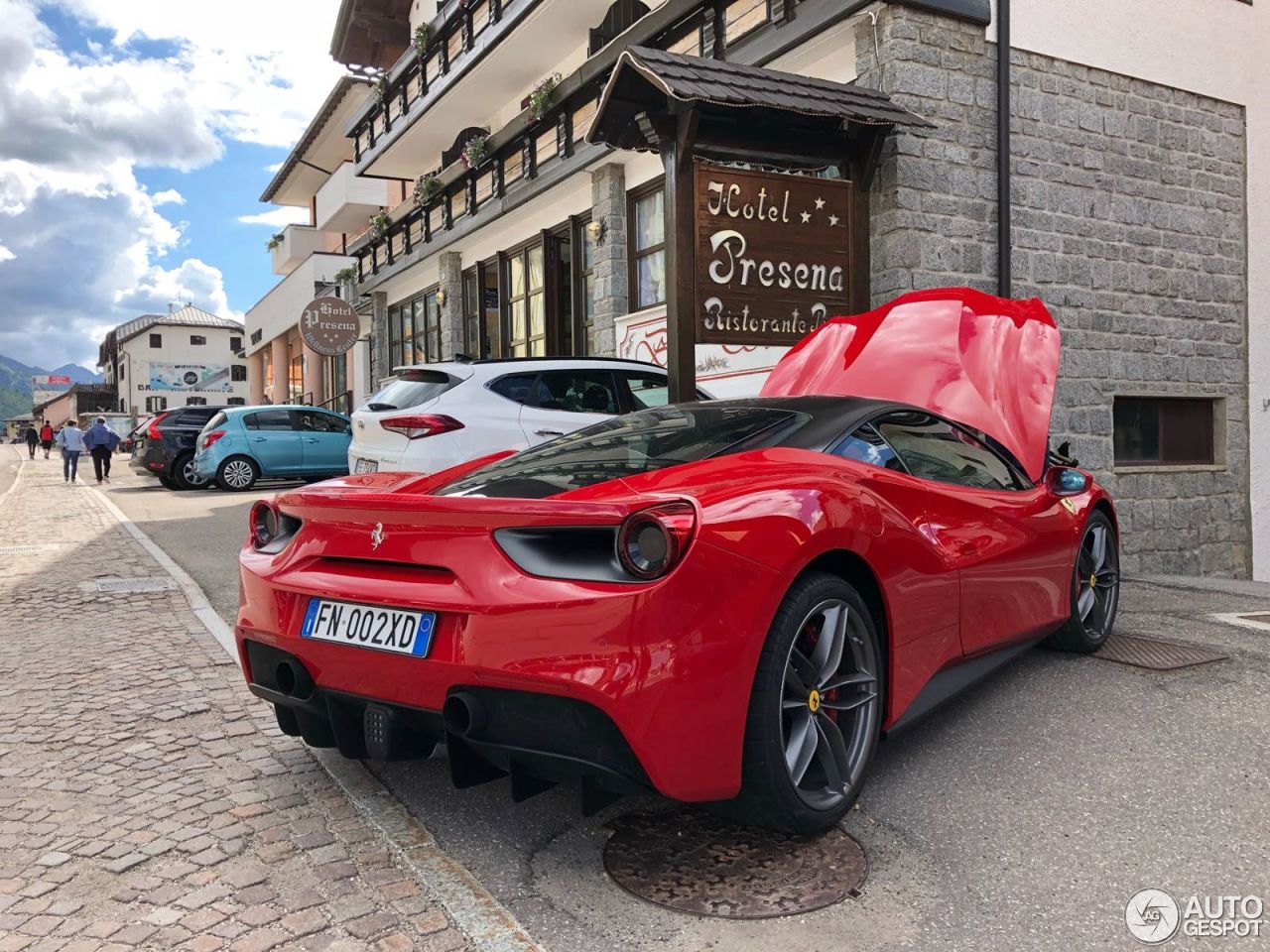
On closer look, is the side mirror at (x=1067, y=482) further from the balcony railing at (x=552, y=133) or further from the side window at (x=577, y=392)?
the balcony railing at (x=552, y=133)

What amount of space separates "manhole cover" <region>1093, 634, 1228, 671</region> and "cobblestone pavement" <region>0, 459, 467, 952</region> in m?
→ 3.59

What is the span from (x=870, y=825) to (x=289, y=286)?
1359 inches

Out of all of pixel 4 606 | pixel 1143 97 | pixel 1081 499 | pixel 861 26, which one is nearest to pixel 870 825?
pixel 1081 499

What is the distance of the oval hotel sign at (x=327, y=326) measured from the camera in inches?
559

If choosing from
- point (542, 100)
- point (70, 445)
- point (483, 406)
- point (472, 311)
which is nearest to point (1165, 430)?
point (483, 406)

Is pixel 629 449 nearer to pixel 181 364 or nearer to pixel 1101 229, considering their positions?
pixel 1101 229

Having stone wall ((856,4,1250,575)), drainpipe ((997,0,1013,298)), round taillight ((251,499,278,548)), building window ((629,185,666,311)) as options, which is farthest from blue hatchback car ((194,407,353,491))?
round taillight ((251,499,278,548))

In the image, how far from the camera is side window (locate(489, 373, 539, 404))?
25.1 ft

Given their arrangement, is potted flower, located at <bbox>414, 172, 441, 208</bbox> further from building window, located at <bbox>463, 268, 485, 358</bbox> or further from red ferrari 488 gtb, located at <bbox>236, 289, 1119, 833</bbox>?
red ferrari 488 gtb, located at <bbox>236, 289, 1119, 833</bbox>

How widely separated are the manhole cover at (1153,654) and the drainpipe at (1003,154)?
443 centimetres

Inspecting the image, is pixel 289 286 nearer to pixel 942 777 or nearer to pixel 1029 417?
pixel 1029 417

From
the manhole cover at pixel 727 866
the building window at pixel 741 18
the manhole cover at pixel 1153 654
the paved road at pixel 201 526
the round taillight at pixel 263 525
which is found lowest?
the manhole cover at pixel 727 866

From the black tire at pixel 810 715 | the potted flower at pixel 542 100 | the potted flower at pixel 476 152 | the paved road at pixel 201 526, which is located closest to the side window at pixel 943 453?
the black tire at pixel 810 715

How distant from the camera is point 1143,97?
986 centimetres
